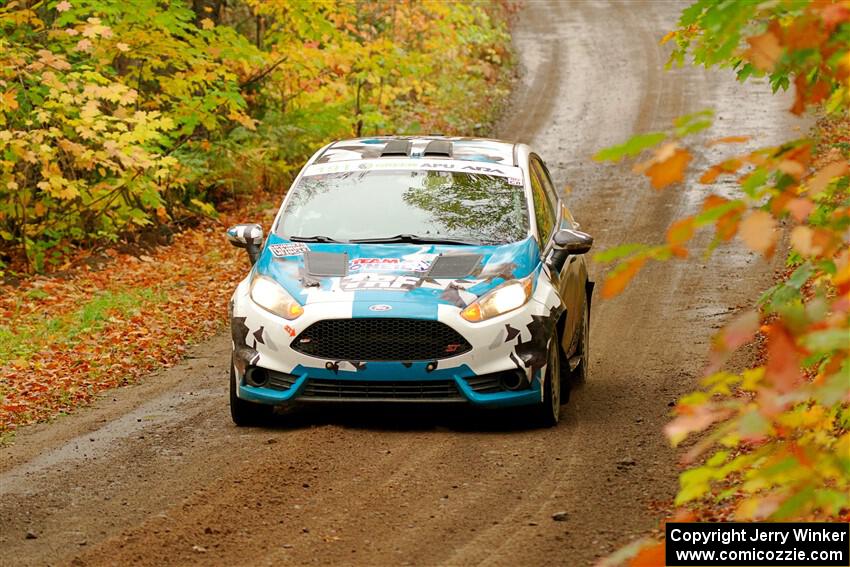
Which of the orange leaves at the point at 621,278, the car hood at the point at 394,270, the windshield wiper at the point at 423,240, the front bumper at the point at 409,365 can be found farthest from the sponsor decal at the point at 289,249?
the orange leaves at the point at 621,278

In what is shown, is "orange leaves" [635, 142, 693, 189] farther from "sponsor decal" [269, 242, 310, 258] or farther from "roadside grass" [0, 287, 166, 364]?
"roadside grass" [0, 287, 166, 364]

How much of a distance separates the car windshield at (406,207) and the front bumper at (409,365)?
934 millimetres

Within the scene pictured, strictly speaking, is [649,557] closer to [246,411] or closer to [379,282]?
[379,282]

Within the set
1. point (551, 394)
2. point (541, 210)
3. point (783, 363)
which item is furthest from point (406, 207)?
point (783, 363)

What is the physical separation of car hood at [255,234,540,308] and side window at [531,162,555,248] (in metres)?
0.36

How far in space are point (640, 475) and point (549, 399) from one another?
1.29m

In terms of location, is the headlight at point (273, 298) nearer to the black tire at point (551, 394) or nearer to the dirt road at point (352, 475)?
the dirt road at point (352, 475)

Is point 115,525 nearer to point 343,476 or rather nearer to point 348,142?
point 343,476

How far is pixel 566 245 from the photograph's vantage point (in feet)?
28.6

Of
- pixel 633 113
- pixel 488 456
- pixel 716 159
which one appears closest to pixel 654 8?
pixel 633 113

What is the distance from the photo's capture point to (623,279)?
3283mm

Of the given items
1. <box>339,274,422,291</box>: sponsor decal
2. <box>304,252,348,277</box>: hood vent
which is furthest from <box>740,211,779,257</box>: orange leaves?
<box>304,252,348,277</box>: hood vent

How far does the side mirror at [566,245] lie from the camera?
872 centimetres

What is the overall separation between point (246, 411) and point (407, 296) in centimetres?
154
